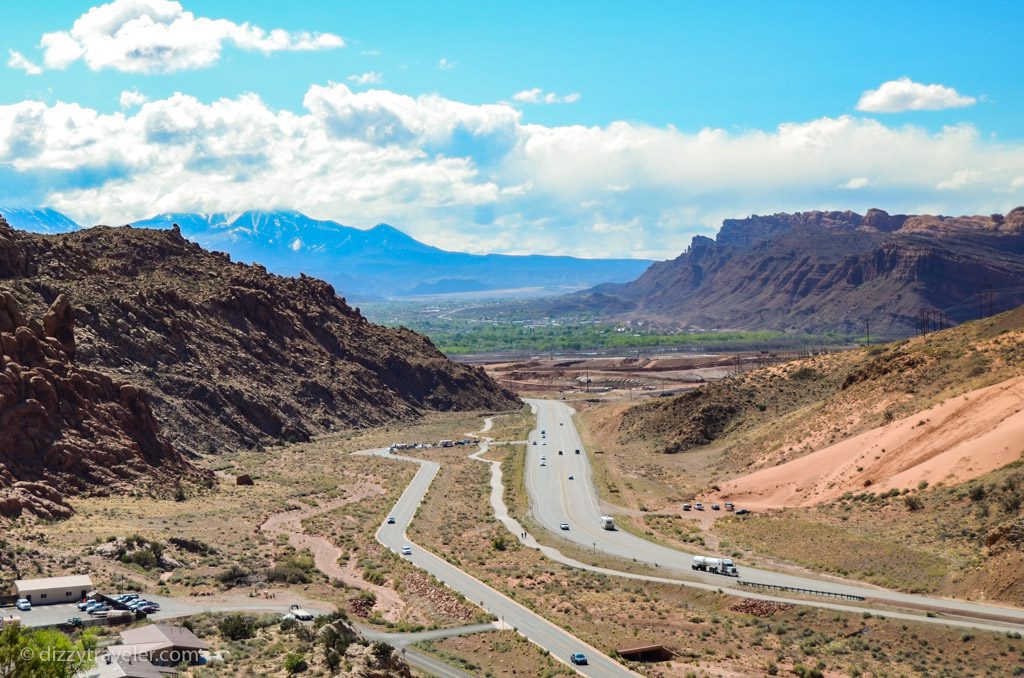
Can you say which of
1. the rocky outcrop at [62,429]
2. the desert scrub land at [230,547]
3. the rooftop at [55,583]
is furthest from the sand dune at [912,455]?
the rooftop at [55,583]

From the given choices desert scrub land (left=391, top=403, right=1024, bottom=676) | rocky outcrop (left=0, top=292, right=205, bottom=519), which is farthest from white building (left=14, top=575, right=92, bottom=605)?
desert scrub land (left=391, top=403, right=1024, bottom=676)

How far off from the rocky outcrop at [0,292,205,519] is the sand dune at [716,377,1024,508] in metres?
41.9

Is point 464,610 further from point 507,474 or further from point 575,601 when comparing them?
point 507,474

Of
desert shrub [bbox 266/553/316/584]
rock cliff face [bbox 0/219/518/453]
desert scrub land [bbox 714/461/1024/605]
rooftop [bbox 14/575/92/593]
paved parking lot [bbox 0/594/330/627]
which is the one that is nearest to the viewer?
paved parking lot [bbox 0/594/330/627]

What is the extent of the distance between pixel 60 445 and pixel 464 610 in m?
31.1

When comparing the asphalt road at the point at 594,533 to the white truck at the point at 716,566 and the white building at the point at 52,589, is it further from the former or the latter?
the white building at the point at 52,589

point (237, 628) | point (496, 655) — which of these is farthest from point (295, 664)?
point (496, 655)

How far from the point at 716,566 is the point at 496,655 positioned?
1835cm

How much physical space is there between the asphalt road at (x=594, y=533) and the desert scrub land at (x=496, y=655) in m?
14.7

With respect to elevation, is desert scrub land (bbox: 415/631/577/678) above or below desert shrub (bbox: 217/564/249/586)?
below

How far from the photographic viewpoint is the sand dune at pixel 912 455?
6525 centimetres

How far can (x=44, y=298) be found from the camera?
93500 mm

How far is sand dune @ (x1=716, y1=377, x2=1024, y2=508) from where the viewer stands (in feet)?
214

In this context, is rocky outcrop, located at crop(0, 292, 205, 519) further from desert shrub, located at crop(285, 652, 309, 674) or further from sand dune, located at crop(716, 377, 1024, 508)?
sand dune, located at crop(716, 377, 1024, 508)
